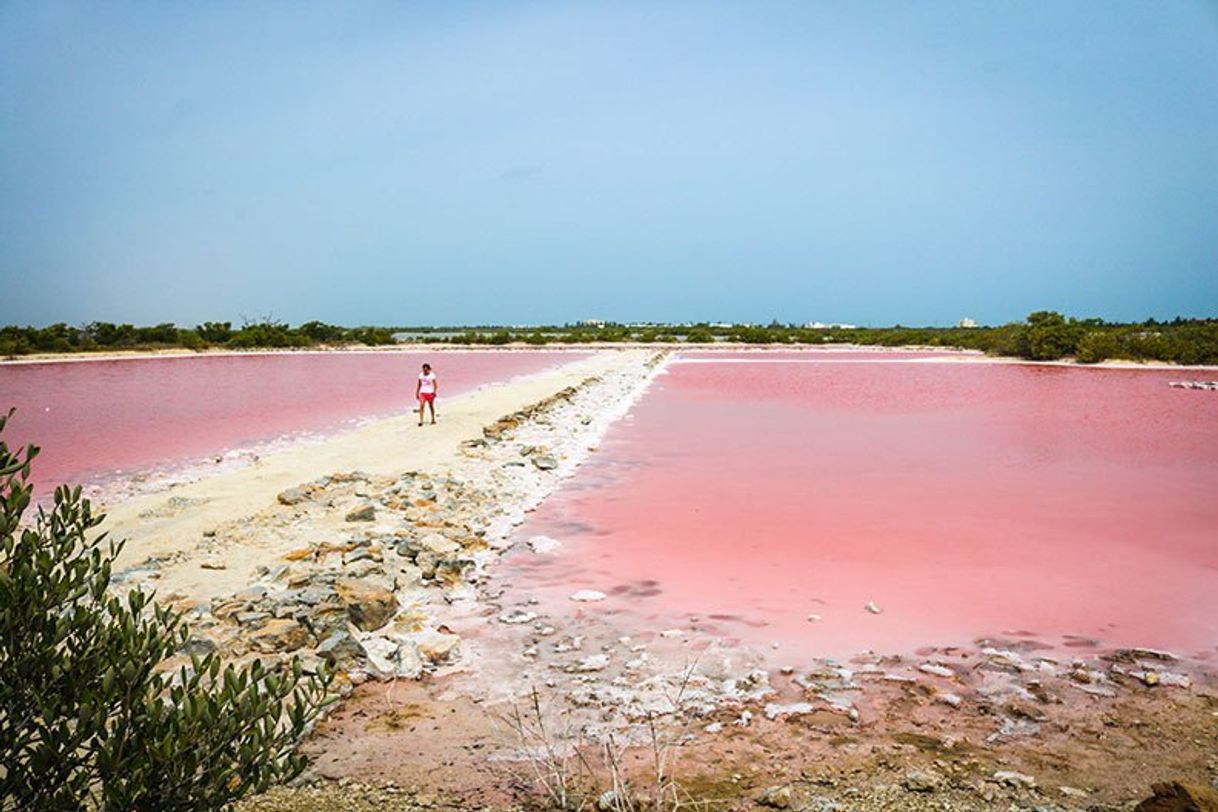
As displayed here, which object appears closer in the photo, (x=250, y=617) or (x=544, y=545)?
(x=250, y=617)

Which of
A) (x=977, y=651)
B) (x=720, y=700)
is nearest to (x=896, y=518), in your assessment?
(x=977, y=651)

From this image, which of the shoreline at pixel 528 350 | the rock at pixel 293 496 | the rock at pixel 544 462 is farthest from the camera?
the shoreline at pixel 528 350

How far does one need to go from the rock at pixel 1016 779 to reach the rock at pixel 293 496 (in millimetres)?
6883

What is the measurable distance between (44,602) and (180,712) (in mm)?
446

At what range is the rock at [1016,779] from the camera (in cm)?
321

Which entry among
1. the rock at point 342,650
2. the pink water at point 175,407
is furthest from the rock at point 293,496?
the rock at point 342,650

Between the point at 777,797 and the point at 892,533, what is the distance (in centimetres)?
469

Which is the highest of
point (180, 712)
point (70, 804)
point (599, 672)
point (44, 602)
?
point (44, 602)

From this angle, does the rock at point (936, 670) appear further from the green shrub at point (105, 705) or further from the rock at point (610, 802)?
the green shrub at point (105, 705)

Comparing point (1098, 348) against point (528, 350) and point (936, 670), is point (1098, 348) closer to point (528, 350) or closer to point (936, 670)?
point (528, 350)

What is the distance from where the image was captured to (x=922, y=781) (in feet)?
10.6

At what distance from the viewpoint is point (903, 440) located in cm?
1382

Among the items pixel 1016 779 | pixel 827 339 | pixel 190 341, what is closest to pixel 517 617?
pixel 1016 779

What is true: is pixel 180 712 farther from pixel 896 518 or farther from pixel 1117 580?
pixel 896 518
